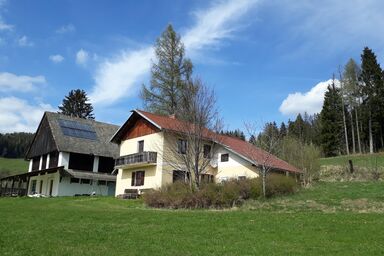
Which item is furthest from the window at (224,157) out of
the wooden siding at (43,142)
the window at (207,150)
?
the wooden siding at (43,142)

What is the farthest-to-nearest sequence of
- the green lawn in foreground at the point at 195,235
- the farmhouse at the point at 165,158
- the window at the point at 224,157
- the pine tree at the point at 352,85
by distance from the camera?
the pine tree at the point at 352,85 → the window at the point at 224,157 → the farmhouse at the point at 165,158 → the green lawn in foreground at the point at 195,235

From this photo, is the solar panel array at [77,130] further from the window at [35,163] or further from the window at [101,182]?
the window at [35,163]

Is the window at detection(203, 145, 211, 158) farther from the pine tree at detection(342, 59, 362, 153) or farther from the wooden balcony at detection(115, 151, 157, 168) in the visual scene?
the pine tree at detection(342, 59, 362, 153)

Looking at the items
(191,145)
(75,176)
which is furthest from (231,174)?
(75,176)

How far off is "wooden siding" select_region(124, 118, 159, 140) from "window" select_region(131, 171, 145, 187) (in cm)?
358

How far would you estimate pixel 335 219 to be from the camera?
15258 millimetres

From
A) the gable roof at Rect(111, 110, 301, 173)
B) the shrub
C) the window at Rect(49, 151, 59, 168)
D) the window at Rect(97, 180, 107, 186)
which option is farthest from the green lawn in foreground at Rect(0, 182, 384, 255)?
the window at Rect(49, 151, 59, 168)

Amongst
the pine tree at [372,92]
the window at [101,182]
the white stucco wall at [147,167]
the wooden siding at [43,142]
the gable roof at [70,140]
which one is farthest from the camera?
the pine tree at [372,92]

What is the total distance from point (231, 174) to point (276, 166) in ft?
13.1

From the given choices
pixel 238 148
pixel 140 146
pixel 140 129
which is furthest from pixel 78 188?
pixel 238 148

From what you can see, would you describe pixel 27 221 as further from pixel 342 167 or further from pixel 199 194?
pixel 342 167

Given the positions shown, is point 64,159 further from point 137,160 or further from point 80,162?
point 137,160

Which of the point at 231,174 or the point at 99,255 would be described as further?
the point at 231,174

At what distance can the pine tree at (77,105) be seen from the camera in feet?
255
